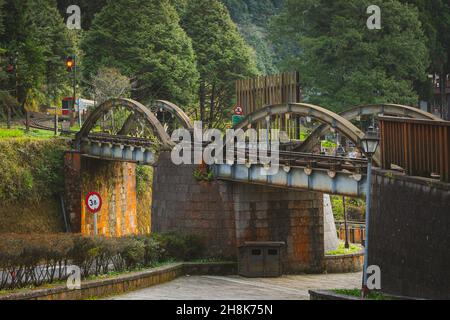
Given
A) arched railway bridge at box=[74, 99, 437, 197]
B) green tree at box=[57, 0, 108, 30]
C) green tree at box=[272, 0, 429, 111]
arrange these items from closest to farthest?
arched railway bridge at box=[74, 99, 437, 197], green tree at box=[272, 0, 429, 111], green tree at box=[57, 0, 108, 30]

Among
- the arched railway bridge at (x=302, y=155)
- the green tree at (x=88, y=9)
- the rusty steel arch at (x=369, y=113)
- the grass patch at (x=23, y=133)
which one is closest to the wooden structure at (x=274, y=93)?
the arched railway bridge at (x=302, y=155)

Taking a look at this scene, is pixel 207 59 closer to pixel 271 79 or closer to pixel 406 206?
pixel 271 79

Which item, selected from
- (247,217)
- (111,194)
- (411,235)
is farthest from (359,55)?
(411,235)

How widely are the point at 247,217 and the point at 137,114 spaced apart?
12.9 metres

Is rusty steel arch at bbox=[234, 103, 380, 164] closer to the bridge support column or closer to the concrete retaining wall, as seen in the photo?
the bridge support column

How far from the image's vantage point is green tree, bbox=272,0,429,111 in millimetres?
66625

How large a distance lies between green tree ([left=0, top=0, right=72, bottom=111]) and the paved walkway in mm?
34337

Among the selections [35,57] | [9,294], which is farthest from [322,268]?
[35,57]

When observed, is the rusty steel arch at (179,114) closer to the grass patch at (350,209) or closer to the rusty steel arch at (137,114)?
the rusty steel arch at (137,114)

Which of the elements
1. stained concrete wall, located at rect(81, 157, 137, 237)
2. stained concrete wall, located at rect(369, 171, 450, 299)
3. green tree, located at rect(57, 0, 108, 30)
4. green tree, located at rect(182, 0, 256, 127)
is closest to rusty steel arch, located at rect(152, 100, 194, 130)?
stained concrete wall, located at rect(81, 157, 137, 237)

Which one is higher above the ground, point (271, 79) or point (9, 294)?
point (271, 79)

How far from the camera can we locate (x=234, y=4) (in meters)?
114

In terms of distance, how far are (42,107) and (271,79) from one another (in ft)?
89.3

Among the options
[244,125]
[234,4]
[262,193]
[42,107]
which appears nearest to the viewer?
[262,193]
